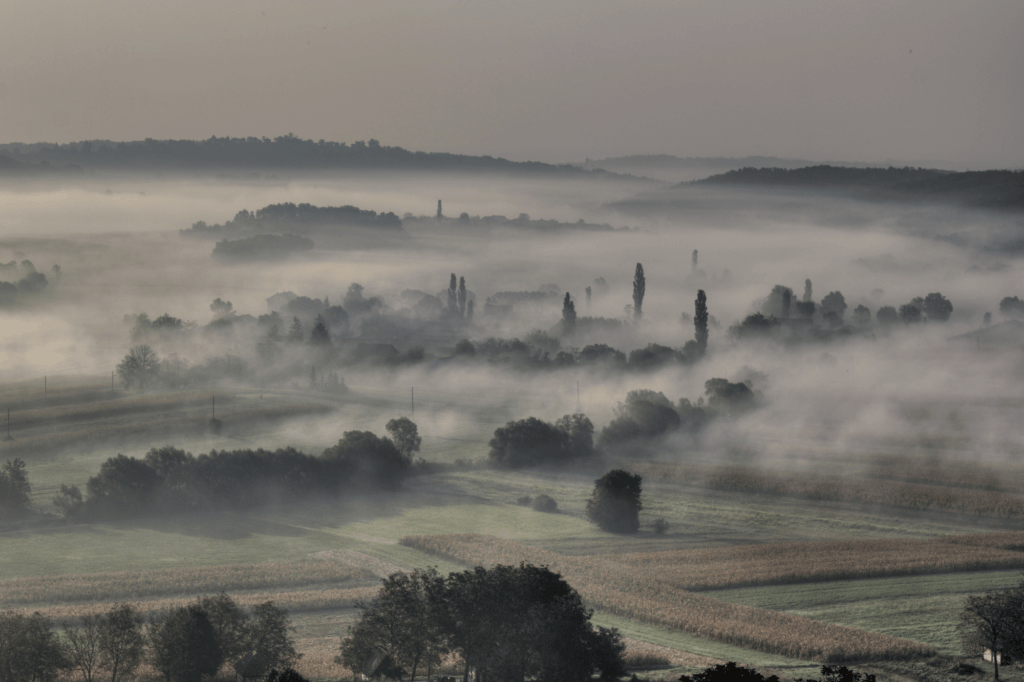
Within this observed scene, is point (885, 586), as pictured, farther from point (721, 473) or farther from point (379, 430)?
point (379, 430)

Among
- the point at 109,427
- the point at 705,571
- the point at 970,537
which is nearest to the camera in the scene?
the point at 705,571

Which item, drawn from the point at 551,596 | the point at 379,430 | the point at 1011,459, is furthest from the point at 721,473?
the point at 551,596

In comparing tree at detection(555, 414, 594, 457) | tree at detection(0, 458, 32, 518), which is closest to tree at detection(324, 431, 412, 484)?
tree at detection(555, 414, 594, 457)

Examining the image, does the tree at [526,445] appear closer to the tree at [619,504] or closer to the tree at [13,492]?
the tree at [619,504]

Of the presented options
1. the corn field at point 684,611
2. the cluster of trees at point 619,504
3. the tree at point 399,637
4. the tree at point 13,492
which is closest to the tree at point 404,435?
the cluster of trees at point 619,504

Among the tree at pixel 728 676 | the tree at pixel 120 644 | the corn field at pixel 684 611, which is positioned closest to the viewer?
the tree at pixel 728 676

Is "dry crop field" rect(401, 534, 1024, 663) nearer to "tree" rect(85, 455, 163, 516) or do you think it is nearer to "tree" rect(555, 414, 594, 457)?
"tree" rect(85, 455, 163, 516)

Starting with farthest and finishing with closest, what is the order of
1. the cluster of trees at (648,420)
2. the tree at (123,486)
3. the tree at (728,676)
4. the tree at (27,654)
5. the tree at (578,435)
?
the cluster of trees at (648,420), the tree at (578,435), the tree at (123,486), the tree at (27,654), the tree at (728,676)
